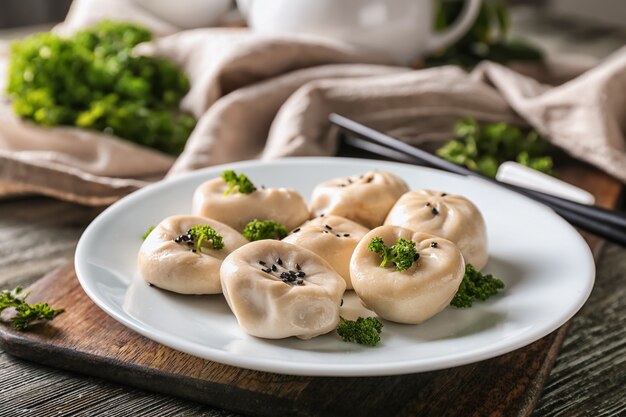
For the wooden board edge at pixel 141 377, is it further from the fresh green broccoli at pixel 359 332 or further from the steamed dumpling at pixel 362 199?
the steamed dumpling at pixel 362 199

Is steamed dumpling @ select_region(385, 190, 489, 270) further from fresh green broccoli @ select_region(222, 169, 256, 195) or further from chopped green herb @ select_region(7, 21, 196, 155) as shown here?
chopped green herb @ select_region(7, 21, 196, 155)

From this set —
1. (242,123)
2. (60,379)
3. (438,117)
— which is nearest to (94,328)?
(60,379)

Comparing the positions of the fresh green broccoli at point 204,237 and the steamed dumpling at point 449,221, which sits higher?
the fresh green broccoli at point 204,237

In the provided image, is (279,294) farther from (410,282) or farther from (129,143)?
(129,143)

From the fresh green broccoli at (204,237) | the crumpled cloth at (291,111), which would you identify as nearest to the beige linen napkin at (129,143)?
the crumpled cloth at (291,111)

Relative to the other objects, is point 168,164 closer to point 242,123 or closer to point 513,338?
point 242,123

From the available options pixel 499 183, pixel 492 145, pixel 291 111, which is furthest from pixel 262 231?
pixel 492 145
